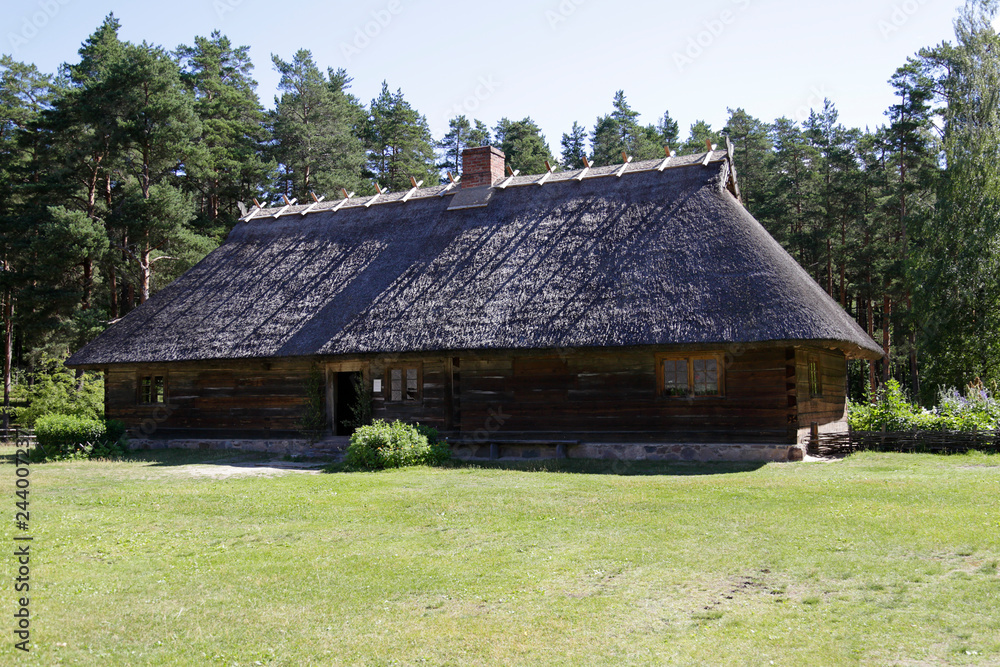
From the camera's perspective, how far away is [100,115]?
3114 cm

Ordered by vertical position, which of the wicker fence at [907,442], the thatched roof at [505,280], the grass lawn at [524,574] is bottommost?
the grass lawn at [524,574]

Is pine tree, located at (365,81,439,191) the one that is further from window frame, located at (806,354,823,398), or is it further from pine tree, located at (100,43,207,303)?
window frame, located at (806,354,823,398)

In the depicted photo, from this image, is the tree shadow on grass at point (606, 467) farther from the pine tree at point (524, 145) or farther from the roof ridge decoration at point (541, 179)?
the pine tree at point (524, 145)

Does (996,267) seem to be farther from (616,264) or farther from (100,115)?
(100,115)

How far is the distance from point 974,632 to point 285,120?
1666 inches

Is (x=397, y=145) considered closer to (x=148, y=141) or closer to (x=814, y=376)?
(x=148, y=141)

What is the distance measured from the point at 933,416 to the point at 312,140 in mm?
32242

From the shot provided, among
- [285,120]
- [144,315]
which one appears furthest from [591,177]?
[285,120]

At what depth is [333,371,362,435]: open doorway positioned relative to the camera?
65.8 feet

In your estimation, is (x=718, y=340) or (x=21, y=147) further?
(x=21, y=147)

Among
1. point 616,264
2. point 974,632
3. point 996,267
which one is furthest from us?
point 996,267

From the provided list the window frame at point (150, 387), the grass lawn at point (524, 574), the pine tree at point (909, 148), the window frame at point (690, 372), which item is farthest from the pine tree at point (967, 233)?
the window frame at point (150, 387)

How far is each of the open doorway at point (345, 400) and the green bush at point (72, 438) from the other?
5155 mm

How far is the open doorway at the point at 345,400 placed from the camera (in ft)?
65.8
